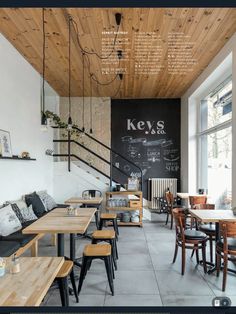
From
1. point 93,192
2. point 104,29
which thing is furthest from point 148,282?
point 93,192

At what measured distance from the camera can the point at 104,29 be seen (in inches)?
169

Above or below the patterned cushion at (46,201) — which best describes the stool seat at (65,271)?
below

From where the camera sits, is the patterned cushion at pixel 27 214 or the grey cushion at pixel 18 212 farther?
the patterned cushion at pixel 27 214

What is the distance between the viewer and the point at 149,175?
907 centimetres

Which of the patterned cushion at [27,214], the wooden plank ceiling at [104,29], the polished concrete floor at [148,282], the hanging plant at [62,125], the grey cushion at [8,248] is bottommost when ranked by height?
the polished concrete floor at [148,282]

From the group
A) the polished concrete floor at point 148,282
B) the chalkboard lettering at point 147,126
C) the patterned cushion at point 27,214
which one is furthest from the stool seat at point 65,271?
the chalkboard lettering at point 147,126

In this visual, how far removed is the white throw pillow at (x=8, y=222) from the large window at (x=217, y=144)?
390 centimetres

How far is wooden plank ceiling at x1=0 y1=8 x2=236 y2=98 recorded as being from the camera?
3789 millimetres

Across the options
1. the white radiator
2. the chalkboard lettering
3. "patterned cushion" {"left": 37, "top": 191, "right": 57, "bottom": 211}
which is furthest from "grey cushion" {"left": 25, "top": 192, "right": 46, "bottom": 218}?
the chalkboard lettering

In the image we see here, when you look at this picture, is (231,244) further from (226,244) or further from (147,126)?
(147,126)

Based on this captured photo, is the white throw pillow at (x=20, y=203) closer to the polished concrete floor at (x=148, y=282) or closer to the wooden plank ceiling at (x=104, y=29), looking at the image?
the polished concrete floor at (x=148, y=282)

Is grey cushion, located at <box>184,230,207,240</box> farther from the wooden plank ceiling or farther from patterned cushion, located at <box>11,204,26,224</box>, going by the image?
the wooden plank ceiling

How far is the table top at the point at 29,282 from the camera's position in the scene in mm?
1576

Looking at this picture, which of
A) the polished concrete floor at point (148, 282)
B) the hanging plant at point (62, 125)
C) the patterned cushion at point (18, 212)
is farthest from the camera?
the hanging plant at point (62, 125)
